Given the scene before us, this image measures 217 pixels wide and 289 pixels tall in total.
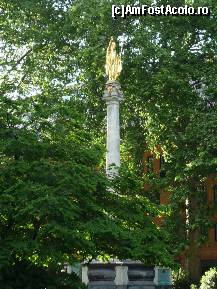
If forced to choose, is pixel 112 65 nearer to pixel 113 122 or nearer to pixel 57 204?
pixel 113 122

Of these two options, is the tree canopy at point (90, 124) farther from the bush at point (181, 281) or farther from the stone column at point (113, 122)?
the bush at point (181, 281)

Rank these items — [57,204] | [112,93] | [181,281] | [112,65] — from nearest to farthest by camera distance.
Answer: [57,204], [112,93], [112,65], [181,281]

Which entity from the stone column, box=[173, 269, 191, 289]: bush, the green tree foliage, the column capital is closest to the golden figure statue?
the stone column

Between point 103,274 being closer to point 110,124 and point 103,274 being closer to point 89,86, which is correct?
point 110,124

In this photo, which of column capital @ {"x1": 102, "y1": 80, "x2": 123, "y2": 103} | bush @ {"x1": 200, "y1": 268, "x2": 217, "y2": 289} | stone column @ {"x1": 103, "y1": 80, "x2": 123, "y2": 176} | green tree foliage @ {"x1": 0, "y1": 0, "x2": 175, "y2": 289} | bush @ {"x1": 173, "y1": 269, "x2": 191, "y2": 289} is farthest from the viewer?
bush @ {"x1": 173, "y1": 269, "x2": 191, "y2": 289}

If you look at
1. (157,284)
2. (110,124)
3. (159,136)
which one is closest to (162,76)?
(159,136)

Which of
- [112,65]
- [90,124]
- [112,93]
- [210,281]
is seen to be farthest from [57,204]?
[90,124]

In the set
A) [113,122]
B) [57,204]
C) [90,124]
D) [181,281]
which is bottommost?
[181,281]

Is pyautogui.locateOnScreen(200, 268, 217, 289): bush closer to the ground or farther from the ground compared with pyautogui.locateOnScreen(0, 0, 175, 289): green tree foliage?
closer to the ground

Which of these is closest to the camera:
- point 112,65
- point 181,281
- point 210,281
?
point 112,65

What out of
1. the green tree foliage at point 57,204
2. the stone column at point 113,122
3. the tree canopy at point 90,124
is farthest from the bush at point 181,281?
the green tree foliage at point 57,204

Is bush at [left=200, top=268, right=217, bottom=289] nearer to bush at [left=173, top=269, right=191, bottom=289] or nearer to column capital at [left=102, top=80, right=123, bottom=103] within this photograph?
bush at [left=173, top=269, right=191, bottom=289]

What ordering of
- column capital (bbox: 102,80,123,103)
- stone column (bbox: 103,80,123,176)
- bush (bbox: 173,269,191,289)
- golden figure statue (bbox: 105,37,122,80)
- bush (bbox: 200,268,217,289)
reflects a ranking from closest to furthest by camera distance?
stone column (bbox: 103,80,123,176) < column capital (bbox: 102,80,123,103) < golden figure statue (bbox: 105,37,122,80) < bush (bbox: 200,268,217,289) < bush (bbox: 173,269,191,289)

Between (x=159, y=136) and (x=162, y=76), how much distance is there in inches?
151
